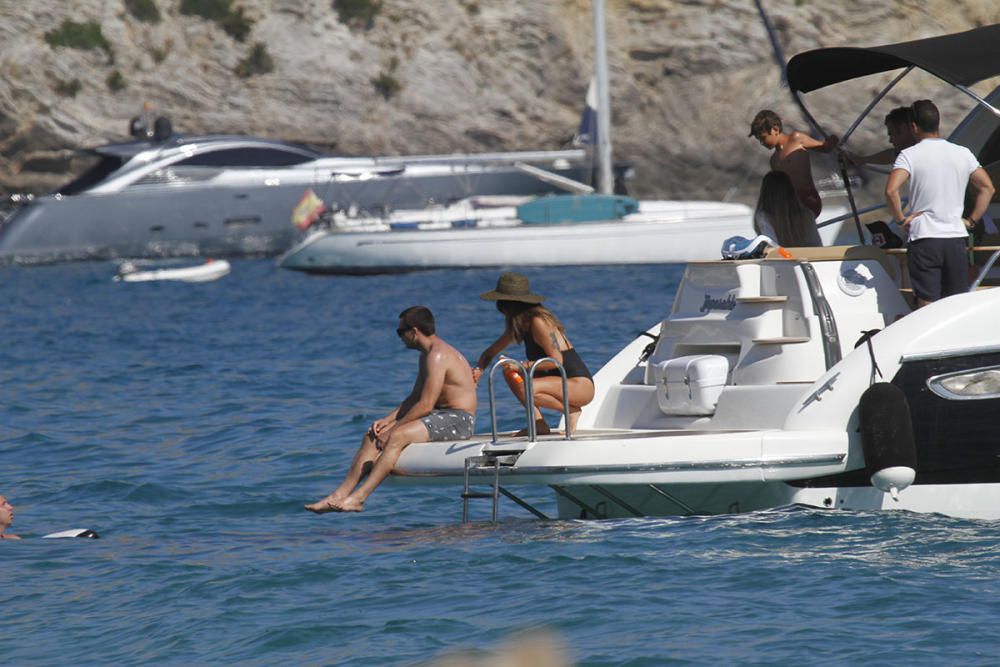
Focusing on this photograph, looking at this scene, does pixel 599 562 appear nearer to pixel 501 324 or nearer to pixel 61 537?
pixel 61 537

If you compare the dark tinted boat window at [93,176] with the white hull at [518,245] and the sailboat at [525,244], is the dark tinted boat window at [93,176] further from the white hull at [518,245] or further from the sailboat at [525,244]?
the white hull at [518,245]

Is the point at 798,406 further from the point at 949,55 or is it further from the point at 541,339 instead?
the point at 949,55

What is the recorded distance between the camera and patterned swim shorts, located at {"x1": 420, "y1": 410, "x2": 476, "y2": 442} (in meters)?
8.32

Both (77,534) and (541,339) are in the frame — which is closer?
(541,339)

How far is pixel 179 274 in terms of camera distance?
105 feet

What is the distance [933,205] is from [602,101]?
2577cm

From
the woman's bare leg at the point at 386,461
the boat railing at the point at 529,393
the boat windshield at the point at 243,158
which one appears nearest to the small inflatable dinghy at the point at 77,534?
the woman's bare leg at the point at 386,461

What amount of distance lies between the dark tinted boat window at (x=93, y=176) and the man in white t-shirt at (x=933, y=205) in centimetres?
3296

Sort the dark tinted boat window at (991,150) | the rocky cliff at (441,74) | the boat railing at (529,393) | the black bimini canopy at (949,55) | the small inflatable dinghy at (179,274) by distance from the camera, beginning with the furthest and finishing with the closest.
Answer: the rocky cliff at (441,74) < the small inflatable dinghy at (179,274) < the dark tinted boat window at (991,150) < the black bimini canopy at (949,55) < the boat railing at (529,393)

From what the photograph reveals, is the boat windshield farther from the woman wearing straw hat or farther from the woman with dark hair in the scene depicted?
the woman wearing straw hat

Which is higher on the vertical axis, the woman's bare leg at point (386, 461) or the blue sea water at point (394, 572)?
the woman's bare leg at point (386, 461)

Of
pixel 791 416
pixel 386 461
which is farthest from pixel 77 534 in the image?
pixel 791 416

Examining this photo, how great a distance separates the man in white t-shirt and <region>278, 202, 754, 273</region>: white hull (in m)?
24.4

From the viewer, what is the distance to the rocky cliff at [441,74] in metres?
44.6
